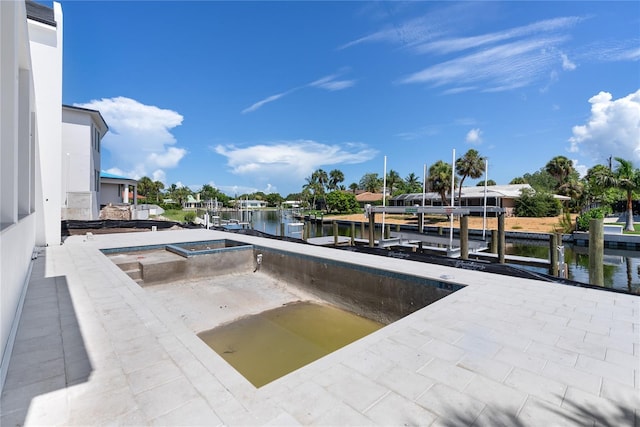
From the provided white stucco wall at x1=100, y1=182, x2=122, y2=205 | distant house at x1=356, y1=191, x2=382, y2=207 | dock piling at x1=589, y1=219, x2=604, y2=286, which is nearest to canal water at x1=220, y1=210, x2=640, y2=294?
dock piling at x1=589, y1=219, x2=604, y2=286

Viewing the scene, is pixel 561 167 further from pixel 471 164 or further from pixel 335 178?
pixel 335 178

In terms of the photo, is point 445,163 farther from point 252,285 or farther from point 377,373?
point 377,373

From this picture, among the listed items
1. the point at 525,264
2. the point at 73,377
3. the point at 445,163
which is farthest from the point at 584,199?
the point at 73,377

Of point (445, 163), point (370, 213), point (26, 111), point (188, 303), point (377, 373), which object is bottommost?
point (188, 303)

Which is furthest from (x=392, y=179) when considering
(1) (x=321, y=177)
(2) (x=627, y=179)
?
(2) (x=627, y=179)

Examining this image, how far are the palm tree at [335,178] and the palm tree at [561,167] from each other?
32.9m

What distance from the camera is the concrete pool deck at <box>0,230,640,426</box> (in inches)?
79.2

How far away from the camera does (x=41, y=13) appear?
359 inches

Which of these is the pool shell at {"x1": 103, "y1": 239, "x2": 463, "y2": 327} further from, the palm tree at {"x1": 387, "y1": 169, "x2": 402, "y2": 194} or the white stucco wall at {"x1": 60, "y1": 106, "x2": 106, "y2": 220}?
the palm tree at {"x1": 387, "y1": 169, "x2": 402, "y2": 194}

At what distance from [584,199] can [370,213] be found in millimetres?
30327

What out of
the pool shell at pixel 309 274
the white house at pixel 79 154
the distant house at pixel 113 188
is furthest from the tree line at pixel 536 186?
the distant house at pixel 113 188

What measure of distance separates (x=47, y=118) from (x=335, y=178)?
51989mm

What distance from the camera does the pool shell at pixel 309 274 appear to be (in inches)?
234

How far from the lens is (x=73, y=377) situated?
2410 mm
